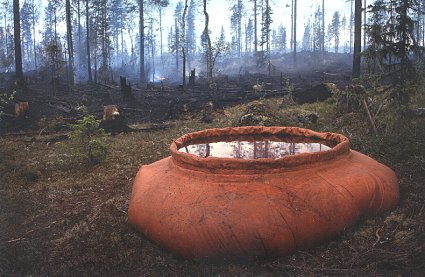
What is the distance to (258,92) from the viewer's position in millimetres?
18844

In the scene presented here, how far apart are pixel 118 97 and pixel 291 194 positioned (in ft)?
61.7

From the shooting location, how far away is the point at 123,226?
4.08 m

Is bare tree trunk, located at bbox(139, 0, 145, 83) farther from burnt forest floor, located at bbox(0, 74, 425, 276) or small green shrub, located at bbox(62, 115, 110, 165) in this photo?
small green shrub, located at bbox(62, 115, 110, 165)

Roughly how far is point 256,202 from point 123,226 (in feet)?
6.30

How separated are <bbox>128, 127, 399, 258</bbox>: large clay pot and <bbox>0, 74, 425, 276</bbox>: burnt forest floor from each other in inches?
5.6

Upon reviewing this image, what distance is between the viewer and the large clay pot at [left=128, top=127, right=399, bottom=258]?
2881 mm

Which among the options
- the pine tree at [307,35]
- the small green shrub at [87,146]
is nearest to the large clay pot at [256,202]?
the small green shrub at [87,146]

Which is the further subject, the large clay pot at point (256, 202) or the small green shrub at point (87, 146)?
the small green shrub at point (87, 146)

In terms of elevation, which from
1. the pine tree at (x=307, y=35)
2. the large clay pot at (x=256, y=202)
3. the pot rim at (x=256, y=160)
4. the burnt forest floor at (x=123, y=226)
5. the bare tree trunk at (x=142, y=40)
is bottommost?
the burnt forest floor at (x=123, y=226)

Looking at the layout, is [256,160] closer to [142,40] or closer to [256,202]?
[256,202]

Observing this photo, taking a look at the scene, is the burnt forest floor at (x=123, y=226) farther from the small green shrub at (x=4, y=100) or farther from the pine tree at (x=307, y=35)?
the pine tree at (x=307, y=35)

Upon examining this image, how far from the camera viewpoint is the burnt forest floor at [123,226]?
2.87m

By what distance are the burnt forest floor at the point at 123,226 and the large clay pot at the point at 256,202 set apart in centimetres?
14

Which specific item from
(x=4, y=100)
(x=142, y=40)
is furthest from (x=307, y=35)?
(x=4, y=100)
